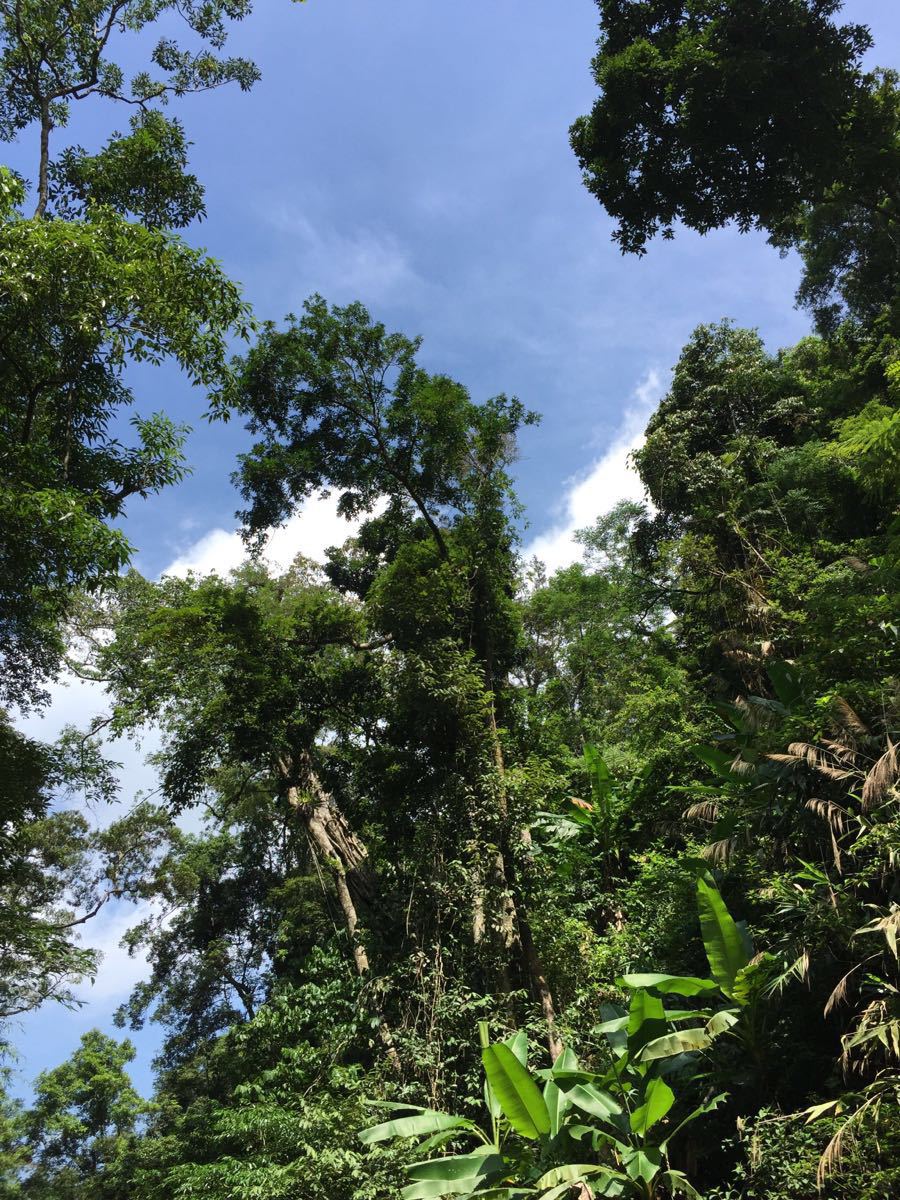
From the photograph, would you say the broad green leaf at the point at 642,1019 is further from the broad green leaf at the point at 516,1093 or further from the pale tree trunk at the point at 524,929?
the pale tree trunk at the point at 524,929

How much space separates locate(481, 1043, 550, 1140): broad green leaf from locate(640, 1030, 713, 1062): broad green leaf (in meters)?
0.77

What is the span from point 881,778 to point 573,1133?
3152 millimetres

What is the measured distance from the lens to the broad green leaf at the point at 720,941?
5.16 metres

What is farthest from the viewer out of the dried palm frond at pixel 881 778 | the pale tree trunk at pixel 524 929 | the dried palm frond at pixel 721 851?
the pale tree trunk at pixel 524 929

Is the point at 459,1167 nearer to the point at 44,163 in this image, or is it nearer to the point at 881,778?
the point at 881,778

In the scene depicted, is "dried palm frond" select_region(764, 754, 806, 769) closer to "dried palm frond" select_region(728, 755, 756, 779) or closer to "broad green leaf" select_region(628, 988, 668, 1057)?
"dried palm frond" select_region(728, 755, 756, 779)

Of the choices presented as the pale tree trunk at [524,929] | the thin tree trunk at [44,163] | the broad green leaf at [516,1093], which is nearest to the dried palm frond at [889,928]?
the broad green leaf at [516,1093]

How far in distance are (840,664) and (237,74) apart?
10.1 meters

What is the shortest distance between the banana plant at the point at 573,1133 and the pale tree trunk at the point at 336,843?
13.0ft

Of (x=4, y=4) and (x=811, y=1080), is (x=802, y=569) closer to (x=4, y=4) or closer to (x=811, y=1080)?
(x=811, y=1080)

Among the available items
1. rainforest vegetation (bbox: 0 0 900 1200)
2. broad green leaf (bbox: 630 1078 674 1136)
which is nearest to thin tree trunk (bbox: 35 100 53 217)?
rainforest vegetation (bbox: 0 0 900 1200)

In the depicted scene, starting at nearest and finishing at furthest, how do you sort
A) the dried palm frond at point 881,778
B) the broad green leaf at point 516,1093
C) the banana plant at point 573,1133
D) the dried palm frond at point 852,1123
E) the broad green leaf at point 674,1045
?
the dried palm frond at point 852,1123, the banana plant at point 573,1133, the broad green leaf at point 516,1093, the broad green leaf at point 674,1045, the dried palm frond at point 881,778

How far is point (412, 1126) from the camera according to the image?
210 inches

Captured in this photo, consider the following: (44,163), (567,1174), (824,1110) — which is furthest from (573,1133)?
(44,163)
